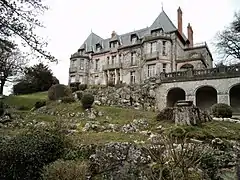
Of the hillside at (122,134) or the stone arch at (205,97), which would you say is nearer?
the hillside at (122,134)

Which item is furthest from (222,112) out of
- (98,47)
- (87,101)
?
(98,47)

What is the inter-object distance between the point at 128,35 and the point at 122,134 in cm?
2638

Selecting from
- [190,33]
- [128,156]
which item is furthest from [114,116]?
[190,33]

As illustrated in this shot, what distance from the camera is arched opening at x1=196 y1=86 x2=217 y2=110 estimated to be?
25.8 m

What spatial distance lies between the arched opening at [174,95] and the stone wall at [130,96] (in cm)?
165

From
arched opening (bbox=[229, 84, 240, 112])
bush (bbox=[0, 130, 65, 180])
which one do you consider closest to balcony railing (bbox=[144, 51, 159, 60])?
arched opening (bbox=[229, 84, 240, 112])

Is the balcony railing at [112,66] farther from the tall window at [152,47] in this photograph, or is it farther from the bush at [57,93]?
the bush at [57,93]

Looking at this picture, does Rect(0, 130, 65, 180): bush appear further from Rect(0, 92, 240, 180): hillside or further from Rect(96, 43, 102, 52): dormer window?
Rect(96, 43, 102, 52): dormer window

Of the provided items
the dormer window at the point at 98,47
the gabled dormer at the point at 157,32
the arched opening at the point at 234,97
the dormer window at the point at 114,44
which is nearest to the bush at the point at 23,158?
the arched opening at the point at 234,97

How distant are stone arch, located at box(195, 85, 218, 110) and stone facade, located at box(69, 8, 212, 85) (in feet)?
14.9

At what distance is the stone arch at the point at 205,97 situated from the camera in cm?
2579

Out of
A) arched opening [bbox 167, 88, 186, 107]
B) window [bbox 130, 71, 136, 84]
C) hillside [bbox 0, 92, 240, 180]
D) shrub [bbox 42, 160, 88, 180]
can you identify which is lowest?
shrub [bbox 42, 160, 88, 180]

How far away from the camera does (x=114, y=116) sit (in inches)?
704

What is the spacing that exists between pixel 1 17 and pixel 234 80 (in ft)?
65.7
